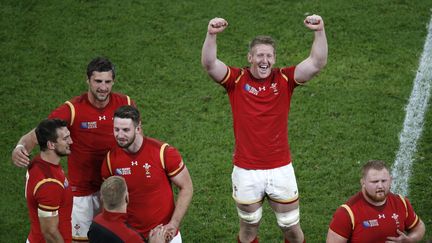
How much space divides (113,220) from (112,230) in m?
0.10

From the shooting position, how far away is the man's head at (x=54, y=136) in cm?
721

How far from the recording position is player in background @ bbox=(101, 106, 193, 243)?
289 inches

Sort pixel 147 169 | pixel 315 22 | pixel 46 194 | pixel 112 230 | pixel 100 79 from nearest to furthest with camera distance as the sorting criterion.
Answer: pixel 112 230 → pixel 46 194 → pixel 147 169 → pixel 315 22 → pixel 100 79

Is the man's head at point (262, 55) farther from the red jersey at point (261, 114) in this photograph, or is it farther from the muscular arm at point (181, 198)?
the muscular arm at point (181, 198)

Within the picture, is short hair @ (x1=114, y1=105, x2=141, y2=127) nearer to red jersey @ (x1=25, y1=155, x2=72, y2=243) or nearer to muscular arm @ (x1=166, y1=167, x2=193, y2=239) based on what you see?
muscular arm @ (x1=166, y1=167, x2=193, y2=239)

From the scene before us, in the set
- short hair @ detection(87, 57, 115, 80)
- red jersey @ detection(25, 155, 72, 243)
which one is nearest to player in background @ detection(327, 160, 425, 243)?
red jersey @ detection(25, 155, 72, 243)

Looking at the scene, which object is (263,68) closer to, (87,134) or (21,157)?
(87,134)

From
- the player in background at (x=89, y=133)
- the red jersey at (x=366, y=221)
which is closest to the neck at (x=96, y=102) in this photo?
the player in background at (x=89, y=133)

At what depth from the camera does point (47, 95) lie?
11.6 m

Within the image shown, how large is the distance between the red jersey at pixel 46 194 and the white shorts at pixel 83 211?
712 millimetres

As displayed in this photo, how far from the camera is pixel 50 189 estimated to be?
7066mm

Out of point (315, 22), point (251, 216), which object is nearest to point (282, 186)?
point (251, 216)

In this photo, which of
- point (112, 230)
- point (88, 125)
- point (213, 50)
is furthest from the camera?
point (88, 125)

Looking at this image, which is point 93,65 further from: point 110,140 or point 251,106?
point 251,106
